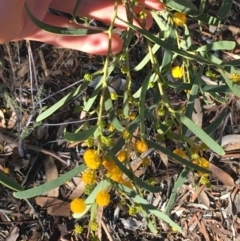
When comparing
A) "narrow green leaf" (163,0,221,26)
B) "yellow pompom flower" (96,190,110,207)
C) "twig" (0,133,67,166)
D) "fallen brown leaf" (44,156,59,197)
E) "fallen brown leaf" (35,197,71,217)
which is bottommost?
"fallen brown leaf" (35,197,71,217)

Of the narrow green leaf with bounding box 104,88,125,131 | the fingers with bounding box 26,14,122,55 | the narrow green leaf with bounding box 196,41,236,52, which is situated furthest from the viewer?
the fingers with bounding box 26,14,122,55

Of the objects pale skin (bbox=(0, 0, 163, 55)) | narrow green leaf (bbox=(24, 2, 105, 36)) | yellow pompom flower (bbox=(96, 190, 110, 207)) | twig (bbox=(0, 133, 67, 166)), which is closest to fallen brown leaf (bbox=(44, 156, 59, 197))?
twig (bbox=(0, 133, 67, 166))

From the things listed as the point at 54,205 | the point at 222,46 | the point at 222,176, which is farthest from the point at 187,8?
the point at 54,205

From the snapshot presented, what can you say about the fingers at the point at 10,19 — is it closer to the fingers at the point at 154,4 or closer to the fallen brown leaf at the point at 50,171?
the fingers at the point at 154,4

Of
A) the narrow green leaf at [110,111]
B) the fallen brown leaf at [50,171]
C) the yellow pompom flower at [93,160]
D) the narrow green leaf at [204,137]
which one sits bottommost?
the fallen brown leaf at [50,171]

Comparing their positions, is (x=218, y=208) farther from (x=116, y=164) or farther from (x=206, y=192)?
(x=116, y=164)

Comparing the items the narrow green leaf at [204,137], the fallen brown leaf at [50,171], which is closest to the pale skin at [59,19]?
the narrow green leaf at [204,137]

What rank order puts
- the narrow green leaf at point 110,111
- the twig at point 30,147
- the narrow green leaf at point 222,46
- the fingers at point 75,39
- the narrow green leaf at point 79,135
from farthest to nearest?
the twig at point 30,147
the fingers at point 75,39
the narrow green leaf at point 222,46
the narrow green leaf at point 110,111
the narrow green leaf at point 79,135

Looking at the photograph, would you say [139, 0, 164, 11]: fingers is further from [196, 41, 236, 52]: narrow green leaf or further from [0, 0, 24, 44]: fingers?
[0, 0, 24, 44]: fingers
